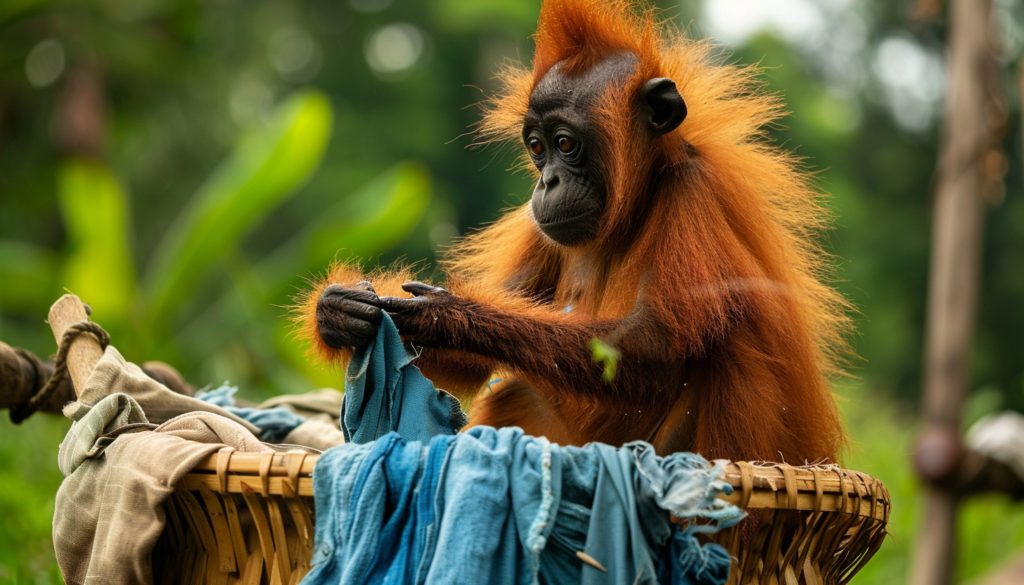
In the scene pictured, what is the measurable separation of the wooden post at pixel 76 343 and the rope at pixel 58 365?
0.02m

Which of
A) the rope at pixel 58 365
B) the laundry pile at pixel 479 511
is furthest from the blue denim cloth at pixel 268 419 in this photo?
the laundry pile at pixel 479 511

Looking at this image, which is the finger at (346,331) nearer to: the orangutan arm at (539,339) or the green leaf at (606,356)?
the orangutan arm at (539,339)

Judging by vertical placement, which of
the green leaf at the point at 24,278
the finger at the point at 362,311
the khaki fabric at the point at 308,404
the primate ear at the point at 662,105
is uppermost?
the green leaf at the point at 24,278

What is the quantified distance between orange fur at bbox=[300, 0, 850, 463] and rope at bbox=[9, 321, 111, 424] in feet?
1.90

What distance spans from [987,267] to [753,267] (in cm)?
1836

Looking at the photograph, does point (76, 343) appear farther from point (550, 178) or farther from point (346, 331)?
point (550, 178)

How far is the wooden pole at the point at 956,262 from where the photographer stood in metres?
3.14

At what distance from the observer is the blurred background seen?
7328 mm

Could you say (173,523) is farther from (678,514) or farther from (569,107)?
(569,107)

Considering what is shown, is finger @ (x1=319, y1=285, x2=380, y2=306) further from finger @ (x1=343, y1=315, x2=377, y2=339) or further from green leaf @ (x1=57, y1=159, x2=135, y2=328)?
green leaf @ (x1=57, y1=159, x2=135, y2=328)

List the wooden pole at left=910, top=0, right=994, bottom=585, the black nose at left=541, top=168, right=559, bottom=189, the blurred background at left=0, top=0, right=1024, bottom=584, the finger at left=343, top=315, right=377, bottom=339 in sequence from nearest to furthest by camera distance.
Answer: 1. the finger at left=343, top=315, right=377, bottom=339
2. the black nose at left=541, top=168, right=559, bottom=189
3. the wooden pole at left=910, top=0, right=994, bottom=585
4. the blurred background at left=0, top=0, right=1024, bottom=584

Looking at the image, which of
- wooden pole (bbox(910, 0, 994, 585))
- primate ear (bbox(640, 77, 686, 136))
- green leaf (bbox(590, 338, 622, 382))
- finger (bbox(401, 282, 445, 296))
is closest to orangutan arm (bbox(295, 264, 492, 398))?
finger (bbox(401, 282, 445, 296))

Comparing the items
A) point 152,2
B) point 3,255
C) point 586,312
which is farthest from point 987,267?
point 586,312

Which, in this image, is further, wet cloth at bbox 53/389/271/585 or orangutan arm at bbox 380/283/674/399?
orangutan arm at bbox 380/283/674/399
